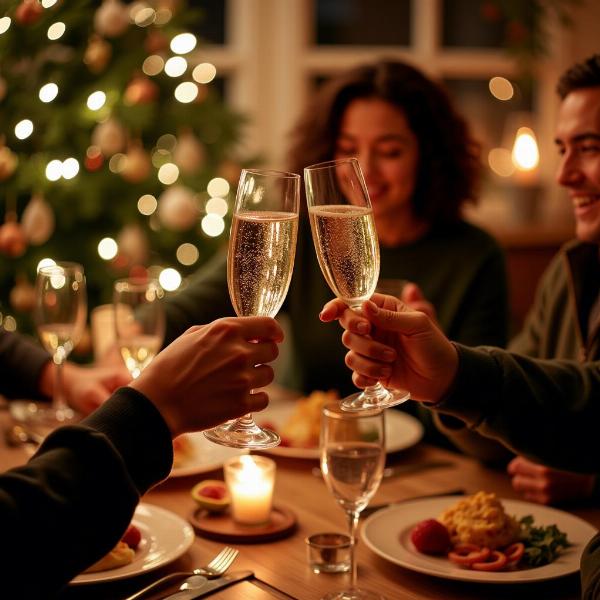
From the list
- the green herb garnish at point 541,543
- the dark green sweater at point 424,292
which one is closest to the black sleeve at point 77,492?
the green herb garnish at point 541,543

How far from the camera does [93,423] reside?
93cm

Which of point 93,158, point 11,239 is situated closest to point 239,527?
point 11,239

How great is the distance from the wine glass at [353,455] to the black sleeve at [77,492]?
0.32 m

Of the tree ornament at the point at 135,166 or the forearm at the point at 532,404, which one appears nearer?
the forearm at the point at 532,404

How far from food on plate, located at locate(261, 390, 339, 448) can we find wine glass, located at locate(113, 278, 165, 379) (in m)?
0.27

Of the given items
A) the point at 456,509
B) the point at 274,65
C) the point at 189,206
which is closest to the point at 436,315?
the point at 189,206

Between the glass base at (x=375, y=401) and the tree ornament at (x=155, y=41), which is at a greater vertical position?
the tree ornament at (x=155, y=41)

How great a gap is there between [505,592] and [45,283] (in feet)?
3.17

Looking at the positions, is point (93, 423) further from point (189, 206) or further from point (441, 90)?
point (189, 206)

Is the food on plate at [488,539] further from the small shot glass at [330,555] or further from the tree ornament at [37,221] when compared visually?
the tree ornament at [37,221]

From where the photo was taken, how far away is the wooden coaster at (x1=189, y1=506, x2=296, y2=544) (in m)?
1.31

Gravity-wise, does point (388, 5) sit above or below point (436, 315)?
above

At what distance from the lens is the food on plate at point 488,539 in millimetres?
1214

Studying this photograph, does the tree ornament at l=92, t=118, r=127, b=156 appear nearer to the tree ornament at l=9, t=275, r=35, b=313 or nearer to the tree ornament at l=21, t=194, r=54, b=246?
the tree ornament at l=21, t=194, r=54, b=246
